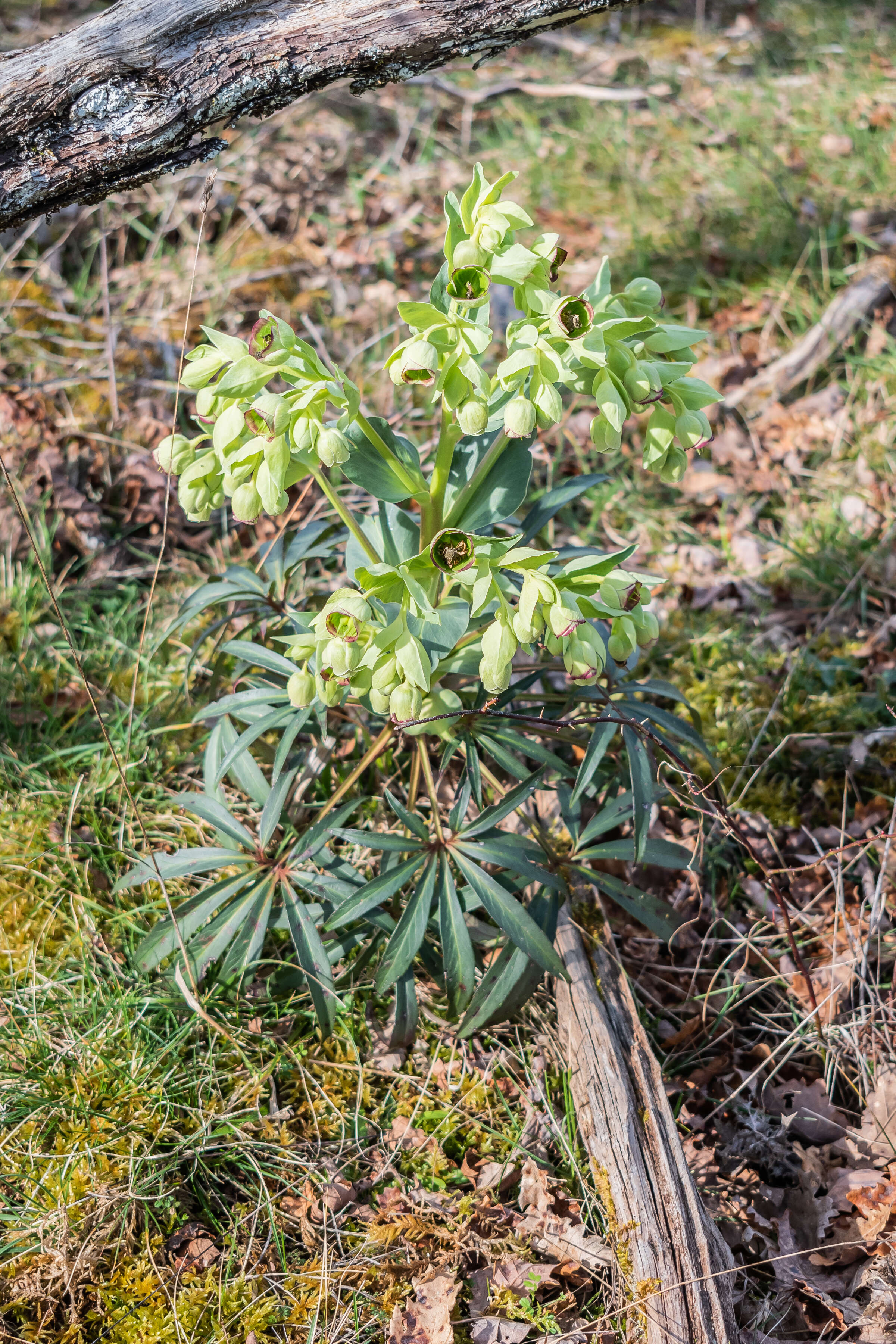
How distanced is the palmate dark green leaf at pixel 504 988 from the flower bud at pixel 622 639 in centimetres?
57

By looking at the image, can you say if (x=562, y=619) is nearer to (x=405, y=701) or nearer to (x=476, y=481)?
(x=405, y=701)

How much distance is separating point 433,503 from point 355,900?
741 mm

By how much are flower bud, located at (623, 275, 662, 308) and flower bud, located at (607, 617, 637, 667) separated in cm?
52

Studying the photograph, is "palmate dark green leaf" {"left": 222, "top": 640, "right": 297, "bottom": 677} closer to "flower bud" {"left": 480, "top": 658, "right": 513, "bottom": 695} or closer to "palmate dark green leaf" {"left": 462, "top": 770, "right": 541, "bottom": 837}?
"palmate dark green leaf" {"left": 462, "top": 770, "right": 541, "bottom": 837}

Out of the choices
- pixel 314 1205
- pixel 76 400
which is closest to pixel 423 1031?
pixel 314 1205

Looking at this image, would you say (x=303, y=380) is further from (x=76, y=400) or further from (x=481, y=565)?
(x=76, y=400)

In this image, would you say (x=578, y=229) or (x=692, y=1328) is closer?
(x=692, y=1328)

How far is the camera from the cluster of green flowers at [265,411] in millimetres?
1328

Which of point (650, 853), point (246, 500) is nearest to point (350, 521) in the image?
point (246, 500)

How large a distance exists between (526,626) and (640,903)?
0.82m

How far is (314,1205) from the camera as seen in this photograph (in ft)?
5.49

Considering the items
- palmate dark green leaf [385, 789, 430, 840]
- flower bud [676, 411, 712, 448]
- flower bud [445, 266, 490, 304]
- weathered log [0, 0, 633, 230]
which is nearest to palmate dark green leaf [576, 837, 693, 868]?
palmate dark green leaf [385, 789, 430, 840]

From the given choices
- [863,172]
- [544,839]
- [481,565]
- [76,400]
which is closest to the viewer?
[481,565]

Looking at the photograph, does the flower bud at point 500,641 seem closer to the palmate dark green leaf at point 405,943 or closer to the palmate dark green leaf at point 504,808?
the palmate dark green leaf at point 504,808
